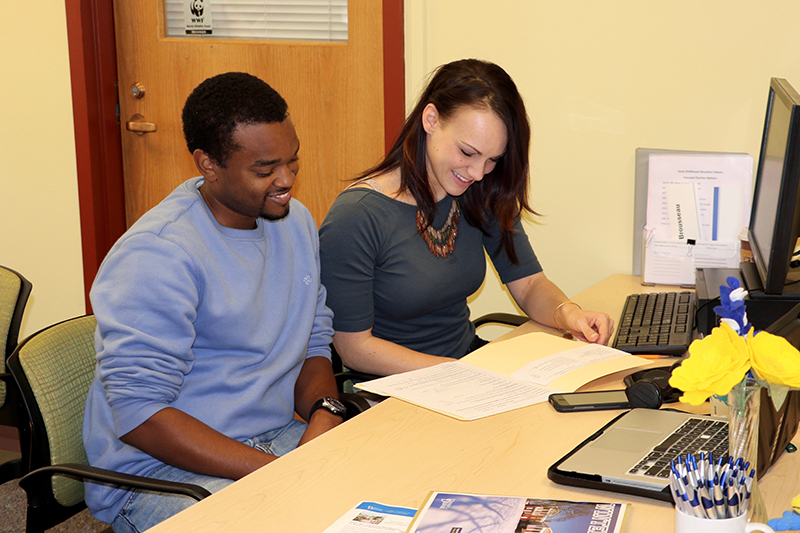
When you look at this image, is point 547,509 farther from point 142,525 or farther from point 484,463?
point 142,525

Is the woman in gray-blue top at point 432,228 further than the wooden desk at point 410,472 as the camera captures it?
Yes

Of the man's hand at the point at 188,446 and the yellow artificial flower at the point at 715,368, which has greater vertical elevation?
the yellow artificial flower at the point at 715,368

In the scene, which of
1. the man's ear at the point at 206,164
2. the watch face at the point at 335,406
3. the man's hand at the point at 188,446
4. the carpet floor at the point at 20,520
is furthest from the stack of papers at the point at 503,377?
the carpet floor at the point at 20,520

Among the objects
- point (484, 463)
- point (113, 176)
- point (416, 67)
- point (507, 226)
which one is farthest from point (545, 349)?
point (113, 176)

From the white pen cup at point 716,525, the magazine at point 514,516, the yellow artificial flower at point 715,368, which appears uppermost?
the yellow artificial flower at point 715,368

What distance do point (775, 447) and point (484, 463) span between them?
0.40 m

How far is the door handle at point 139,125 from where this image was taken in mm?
2863

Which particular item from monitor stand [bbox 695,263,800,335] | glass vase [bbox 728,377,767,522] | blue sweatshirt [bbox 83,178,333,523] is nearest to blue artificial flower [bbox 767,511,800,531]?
glass vase [bbox 728,377,767,522]

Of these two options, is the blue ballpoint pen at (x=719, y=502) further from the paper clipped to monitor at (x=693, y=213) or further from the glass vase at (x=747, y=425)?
the paper clipped to monitor at (x=693, y=213)

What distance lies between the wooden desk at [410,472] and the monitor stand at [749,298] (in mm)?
433

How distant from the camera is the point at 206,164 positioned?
4.73 ft

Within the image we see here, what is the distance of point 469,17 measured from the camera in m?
2.41

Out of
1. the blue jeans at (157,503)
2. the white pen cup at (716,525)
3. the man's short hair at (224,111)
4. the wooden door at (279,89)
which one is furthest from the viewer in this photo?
the wooden door at (279,89)

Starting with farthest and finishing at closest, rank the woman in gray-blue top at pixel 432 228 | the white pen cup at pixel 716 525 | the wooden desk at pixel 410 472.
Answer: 1. the woman in gray-blue top at pixel 432 228
2. the wooden desk at pixel 410 472
3. the white pen cup at pixel 716 525
